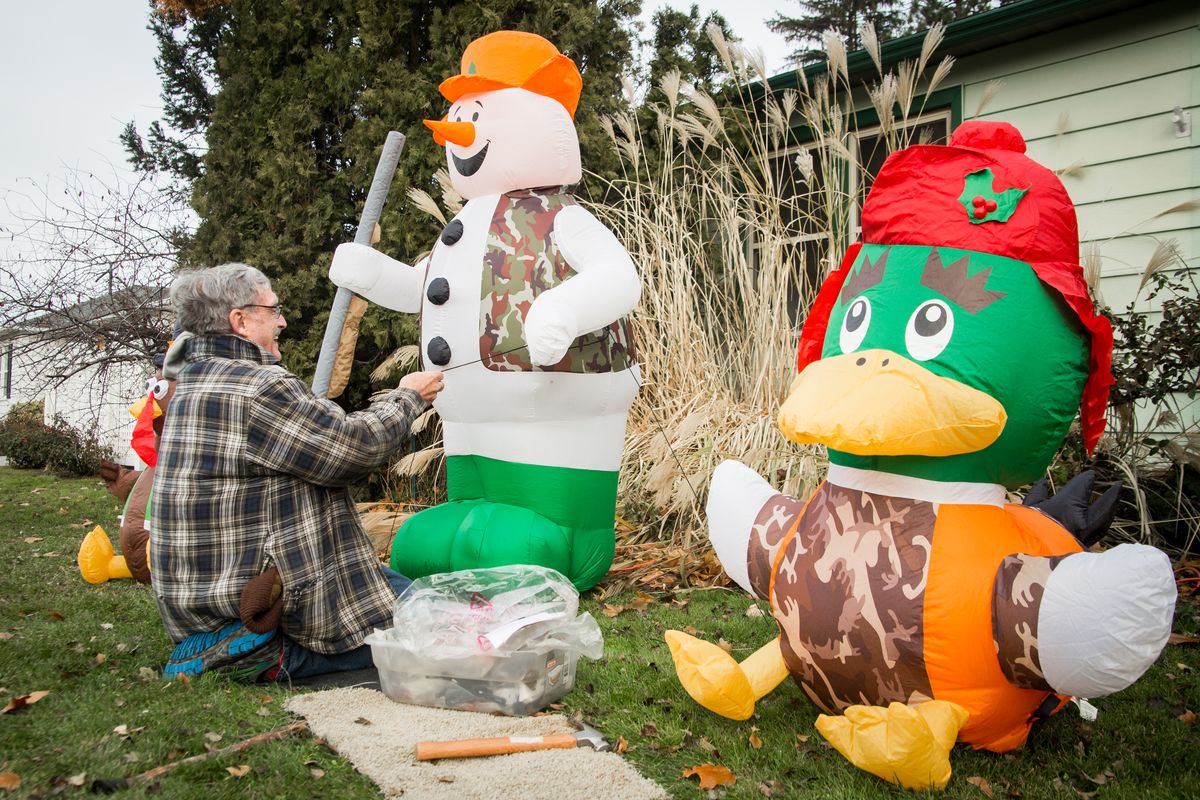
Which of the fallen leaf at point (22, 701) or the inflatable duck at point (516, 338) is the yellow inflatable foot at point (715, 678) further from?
the fallen leaf at point (22, 701)

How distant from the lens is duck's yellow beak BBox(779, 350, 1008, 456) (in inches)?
64.5

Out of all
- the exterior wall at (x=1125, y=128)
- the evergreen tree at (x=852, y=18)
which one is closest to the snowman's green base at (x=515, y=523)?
the exterior wall at (x=1125, y=128)

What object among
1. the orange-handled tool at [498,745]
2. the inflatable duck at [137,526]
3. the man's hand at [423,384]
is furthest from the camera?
the inflatable duck at [137,526]

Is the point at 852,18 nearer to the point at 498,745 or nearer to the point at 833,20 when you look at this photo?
the point at 833,20

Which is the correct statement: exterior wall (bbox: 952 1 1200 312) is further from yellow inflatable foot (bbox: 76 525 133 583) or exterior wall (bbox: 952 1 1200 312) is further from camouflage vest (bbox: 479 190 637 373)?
yellow inflatable foot (bbox: 76 525 133 583)

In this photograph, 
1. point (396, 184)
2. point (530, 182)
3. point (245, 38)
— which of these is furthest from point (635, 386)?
point (245, 38)

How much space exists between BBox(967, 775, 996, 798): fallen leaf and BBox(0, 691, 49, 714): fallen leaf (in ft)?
7.18

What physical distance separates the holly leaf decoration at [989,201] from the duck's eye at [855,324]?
0.28 m

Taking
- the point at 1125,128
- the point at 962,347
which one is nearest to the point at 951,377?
the point at 962,347

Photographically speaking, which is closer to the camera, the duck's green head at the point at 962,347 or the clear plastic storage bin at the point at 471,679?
the duck's green head at the point at 962,347

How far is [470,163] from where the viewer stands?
303 centimetres

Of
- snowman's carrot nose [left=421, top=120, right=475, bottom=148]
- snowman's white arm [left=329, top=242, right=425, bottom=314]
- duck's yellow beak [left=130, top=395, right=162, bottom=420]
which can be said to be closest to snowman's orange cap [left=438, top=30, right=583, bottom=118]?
snowman's carrot nose [left=421, top=120, right=475, bottom=148]

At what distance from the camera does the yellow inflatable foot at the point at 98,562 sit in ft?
11.7

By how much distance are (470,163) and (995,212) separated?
1830 millimetres
